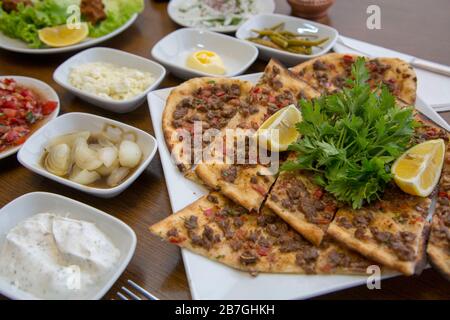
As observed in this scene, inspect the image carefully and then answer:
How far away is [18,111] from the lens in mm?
3465

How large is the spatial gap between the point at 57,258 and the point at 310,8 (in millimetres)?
3935

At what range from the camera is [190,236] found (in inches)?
97.9

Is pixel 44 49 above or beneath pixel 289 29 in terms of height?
above

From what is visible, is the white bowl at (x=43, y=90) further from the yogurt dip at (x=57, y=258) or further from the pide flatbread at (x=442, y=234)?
the pide flatbread at (x=442, y=234)

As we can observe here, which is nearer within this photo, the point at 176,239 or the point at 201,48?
the point at 176,239

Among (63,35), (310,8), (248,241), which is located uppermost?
(63,35)

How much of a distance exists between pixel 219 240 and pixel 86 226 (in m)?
0.82

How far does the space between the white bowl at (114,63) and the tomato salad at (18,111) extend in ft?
0.88

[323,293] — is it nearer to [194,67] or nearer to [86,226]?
[86,226]

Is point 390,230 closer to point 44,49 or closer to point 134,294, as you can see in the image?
point 134,294

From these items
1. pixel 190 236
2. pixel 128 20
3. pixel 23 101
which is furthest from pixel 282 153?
pixel 128 20

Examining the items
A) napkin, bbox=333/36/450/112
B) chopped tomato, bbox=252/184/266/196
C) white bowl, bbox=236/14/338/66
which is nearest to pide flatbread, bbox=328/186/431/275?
chopped tomato, bbox=252/184/266/196

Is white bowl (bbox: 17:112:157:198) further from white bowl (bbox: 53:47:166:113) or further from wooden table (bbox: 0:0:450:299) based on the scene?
Result: white bowl (bbox: 53:47:166:113)

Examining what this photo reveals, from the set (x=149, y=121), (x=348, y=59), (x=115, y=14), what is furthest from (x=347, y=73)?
(x=115, y=14)
